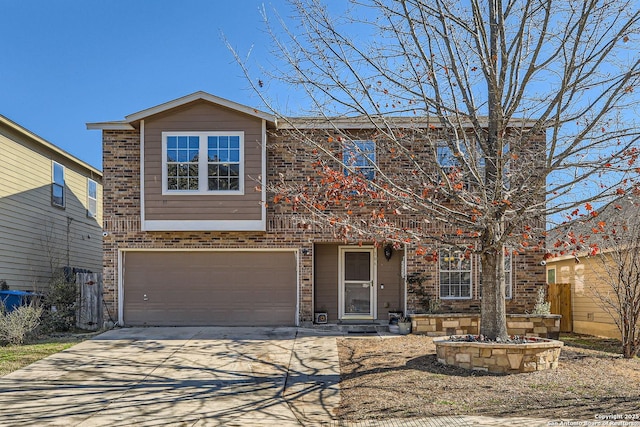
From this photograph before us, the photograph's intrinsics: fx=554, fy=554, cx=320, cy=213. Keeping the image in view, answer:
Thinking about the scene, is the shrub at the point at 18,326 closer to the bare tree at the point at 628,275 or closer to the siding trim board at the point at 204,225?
the siding trim board at the point at 204,225

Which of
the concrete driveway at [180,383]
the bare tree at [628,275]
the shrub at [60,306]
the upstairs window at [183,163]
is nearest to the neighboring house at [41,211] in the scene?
the shrub at [60,306]

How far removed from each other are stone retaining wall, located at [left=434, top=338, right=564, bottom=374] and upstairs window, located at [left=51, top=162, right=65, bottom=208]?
1336 cm

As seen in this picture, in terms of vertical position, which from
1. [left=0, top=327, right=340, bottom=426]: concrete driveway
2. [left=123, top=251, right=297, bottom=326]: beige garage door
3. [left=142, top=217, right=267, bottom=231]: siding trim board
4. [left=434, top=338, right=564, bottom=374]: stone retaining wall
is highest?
[left=142, top=217, right=267, bottom=231]: siding trim board

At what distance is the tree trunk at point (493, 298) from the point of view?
28.8 feet

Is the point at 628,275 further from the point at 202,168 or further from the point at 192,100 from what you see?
the point at 192,100

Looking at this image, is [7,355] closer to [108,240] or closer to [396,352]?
[108,240]

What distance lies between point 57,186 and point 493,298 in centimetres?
1390

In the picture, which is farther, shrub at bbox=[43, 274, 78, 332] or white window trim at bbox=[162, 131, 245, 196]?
white window trim at bbox=[162, 131, 245, 196]

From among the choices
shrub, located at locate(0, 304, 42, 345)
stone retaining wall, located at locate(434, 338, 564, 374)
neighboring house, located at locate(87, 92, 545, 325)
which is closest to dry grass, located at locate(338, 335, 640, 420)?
stone retaining wall, located at locate(434, 338, 564, 374)

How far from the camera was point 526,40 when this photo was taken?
837cm

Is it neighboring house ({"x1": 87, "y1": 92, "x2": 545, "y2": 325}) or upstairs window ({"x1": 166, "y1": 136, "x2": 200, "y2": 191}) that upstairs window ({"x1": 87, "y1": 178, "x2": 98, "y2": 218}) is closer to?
neighboring house ({"x1": 87, "y1": 92, "x2": 545, "y2": 325})

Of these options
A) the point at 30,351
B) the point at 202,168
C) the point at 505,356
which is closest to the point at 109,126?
the point at 202,168

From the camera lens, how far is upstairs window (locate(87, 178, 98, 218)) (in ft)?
63.8

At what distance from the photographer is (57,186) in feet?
56.4
